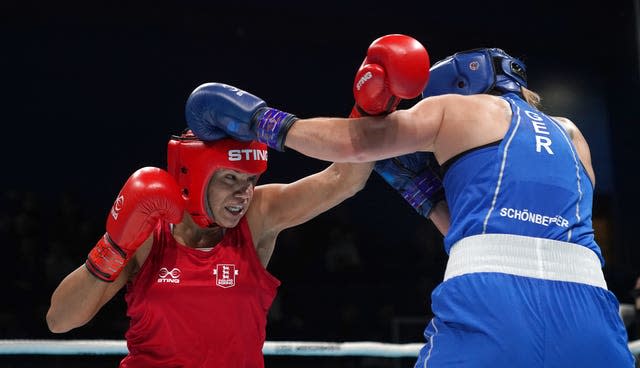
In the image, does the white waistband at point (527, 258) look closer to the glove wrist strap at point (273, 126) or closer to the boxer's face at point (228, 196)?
the glove wrist strap at point (273, 126)

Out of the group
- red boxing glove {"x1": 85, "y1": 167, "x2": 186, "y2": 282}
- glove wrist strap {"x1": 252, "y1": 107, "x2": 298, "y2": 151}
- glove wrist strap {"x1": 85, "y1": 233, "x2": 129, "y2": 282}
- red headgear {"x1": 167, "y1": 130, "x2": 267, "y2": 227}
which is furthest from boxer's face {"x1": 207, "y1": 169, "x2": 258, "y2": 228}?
glove wrist strap {"x1": 252, "y1": 107, "x2": 298, "y2": 151}

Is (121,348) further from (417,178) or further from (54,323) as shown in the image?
(417,178)

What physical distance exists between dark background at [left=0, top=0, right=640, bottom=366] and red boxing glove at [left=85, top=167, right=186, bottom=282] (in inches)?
128

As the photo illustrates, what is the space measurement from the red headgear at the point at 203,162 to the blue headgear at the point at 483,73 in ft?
2.03

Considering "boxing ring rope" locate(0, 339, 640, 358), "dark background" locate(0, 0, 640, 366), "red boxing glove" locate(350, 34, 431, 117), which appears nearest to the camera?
"red boxing glove" locate(350, 34, 431, 117)

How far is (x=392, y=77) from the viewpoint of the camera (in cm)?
180

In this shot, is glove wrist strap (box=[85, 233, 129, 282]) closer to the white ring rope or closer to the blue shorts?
the white ring rope

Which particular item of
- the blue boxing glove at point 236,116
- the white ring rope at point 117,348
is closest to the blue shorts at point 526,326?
the blue boxing glove at point 236,116

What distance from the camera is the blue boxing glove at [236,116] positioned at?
1.85 m

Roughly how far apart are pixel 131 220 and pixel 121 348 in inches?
31.2

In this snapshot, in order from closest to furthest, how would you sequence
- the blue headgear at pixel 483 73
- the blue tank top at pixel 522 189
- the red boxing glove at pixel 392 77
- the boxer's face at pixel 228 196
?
1. the blue tank top at pixel 522 189
2. the red boxing glove at pixel 392 77
3. the blue headgear at pixel 483 73
4. the boxer's face at pixel 228 196

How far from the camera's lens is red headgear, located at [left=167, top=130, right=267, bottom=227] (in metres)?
2.24

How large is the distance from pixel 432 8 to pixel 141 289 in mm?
6321

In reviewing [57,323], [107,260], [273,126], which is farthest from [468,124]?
[57,323]
